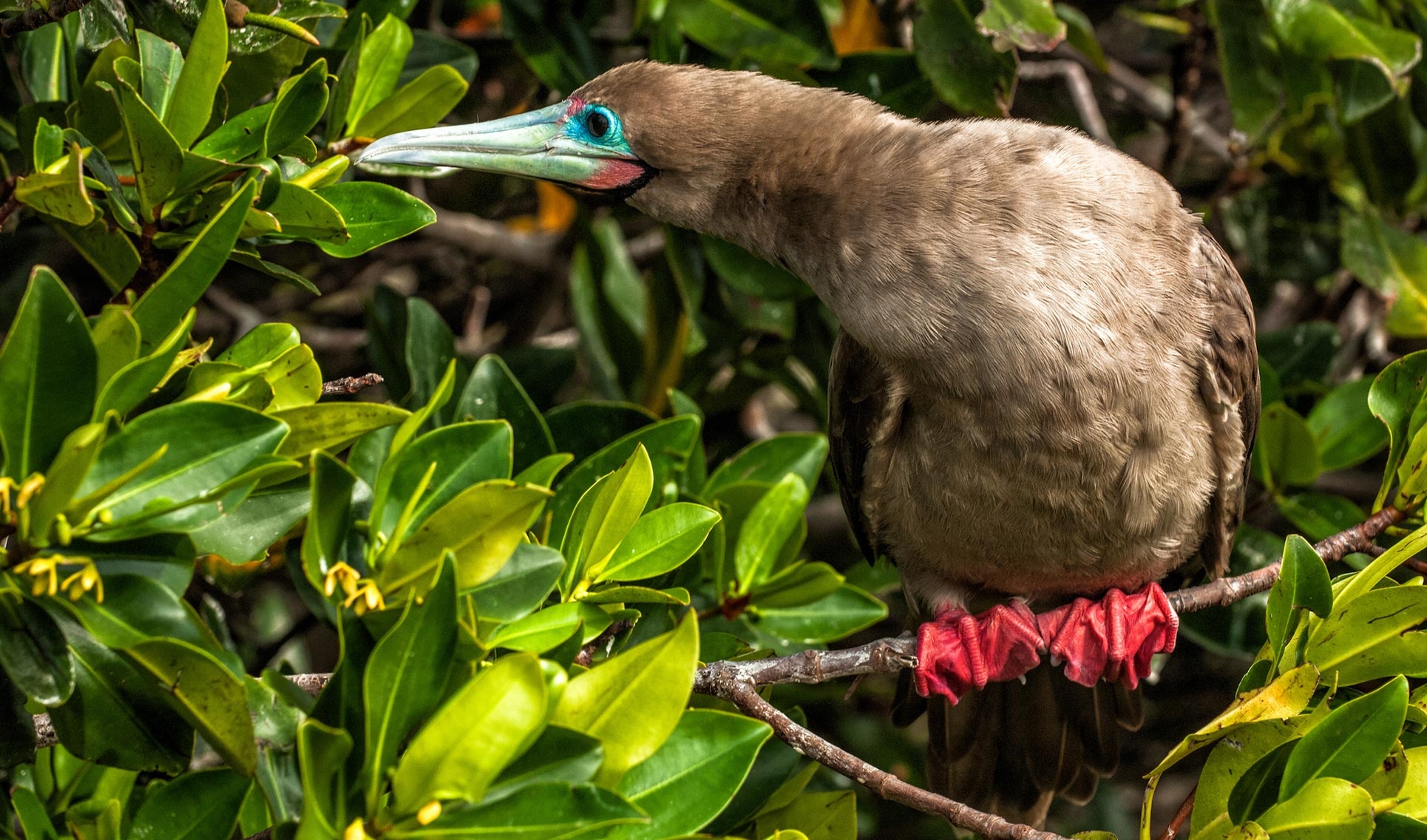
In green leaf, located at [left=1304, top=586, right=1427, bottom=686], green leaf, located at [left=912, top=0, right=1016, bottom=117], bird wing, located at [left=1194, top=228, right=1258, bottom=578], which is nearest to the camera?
green leaf, located at [left=1304, top=586, right=1427, bottom=686]

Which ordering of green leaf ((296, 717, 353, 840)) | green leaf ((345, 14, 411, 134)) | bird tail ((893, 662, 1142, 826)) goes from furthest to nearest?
1. bird tail ((893, 662, 1142, 826))
2. green leaf ((345, 14, 411, 134))
3. green leaf ((296, 717, 353, 840))

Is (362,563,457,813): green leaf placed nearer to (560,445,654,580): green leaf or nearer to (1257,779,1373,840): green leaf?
(560,445,654,580): green leaf

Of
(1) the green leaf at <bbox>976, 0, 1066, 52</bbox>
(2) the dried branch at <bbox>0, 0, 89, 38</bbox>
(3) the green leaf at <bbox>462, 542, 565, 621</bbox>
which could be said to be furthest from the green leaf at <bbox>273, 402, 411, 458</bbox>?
(1) the green leaf at <bbox>976, 0, 1066, 52</bbox>

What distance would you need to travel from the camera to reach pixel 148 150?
6.40 ft

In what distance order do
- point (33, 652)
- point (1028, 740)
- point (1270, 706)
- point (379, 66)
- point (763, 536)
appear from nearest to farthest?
point (33, 652) < point (1270, 706) < point (379, 66) < point (763, 536) < point (1028, 740)

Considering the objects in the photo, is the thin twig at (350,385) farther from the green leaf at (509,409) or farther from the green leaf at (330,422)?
the green leaf at (509,409)

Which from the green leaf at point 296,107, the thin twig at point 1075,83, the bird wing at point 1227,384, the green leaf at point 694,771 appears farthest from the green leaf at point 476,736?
the thin twig at point 1075,83

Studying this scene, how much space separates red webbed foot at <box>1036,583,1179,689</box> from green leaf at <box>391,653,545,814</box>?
1.82 m

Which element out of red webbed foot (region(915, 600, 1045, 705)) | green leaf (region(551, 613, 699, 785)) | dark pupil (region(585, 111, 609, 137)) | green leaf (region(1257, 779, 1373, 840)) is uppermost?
dark pupil (region(585, 111, 609, 137))

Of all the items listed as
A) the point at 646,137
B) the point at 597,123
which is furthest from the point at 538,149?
the point at 646,137

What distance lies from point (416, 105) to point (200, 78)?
573 millimetres

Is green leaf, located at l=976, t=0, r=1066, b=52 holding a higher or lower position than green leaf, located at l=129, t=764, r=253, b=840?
higher

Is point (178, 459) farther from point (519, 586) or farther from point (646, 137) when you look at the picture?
point (646, 137)

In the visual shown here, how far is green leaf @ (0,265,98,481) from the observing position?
1479 mm
